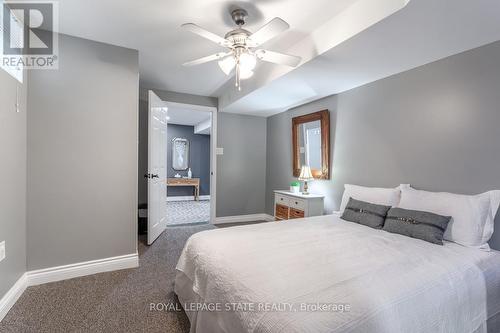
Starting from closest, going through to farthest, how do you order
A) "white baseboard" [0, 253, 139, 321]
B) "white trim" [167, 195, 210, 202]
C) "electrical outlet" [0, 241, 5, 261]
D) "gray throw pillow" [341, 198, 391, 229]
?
"electrical outlet" [0, 241, 5, 261] < "white baseboard" [0, 253, 139, 321] < "gray throw pillow" [341, 198, 391, 229] < "white trim" [167, 195, 210, 202]

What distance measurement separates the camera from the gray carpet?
168 cm

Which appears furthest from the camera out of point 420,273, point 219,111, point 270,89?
point 219,111

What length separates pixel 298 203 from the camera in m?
3.36

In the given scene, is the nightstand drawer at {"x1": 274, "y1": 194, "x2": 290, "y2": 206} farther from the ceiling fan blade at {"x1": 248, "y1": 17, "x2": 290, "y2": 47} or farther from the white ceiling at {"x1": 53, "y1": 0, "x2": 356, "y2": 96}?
the ceiling fan blade at {"x1": 248, "y1": 17, "x2": 290, "y2": 47}

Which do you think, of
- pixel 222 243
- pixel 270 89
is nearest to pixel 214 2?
pixel 270 89

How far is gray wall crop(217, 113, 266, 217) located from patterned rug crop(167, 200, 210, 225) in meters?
0.66

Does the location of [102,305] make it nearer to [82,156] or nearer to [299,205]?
[82,156]

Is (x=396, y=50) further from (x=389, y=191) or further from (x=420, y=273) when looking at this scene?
(x=420, y=273)

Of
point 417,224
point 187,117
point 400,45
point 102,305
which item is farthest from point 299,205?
point 187,117

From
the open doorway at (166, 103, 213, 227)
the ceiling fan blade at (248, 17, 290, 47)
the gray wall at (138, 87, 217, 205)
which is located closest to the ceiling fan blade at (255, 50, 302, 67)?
the ceiling fan blade at (248, 17, 290, 47)

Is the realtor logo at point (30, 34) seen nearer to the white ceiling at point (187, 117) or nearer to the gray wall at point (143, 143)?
the gray wall at point (143, 143)

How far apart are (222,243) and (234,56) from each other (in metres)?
1.53

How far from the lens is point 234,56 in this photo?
6.61 ft

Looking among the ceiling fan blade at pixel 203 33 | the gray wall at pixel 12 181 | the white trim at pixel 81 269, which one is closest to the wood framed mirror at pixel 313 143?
the ceiling fan blade at pixel 203 33
